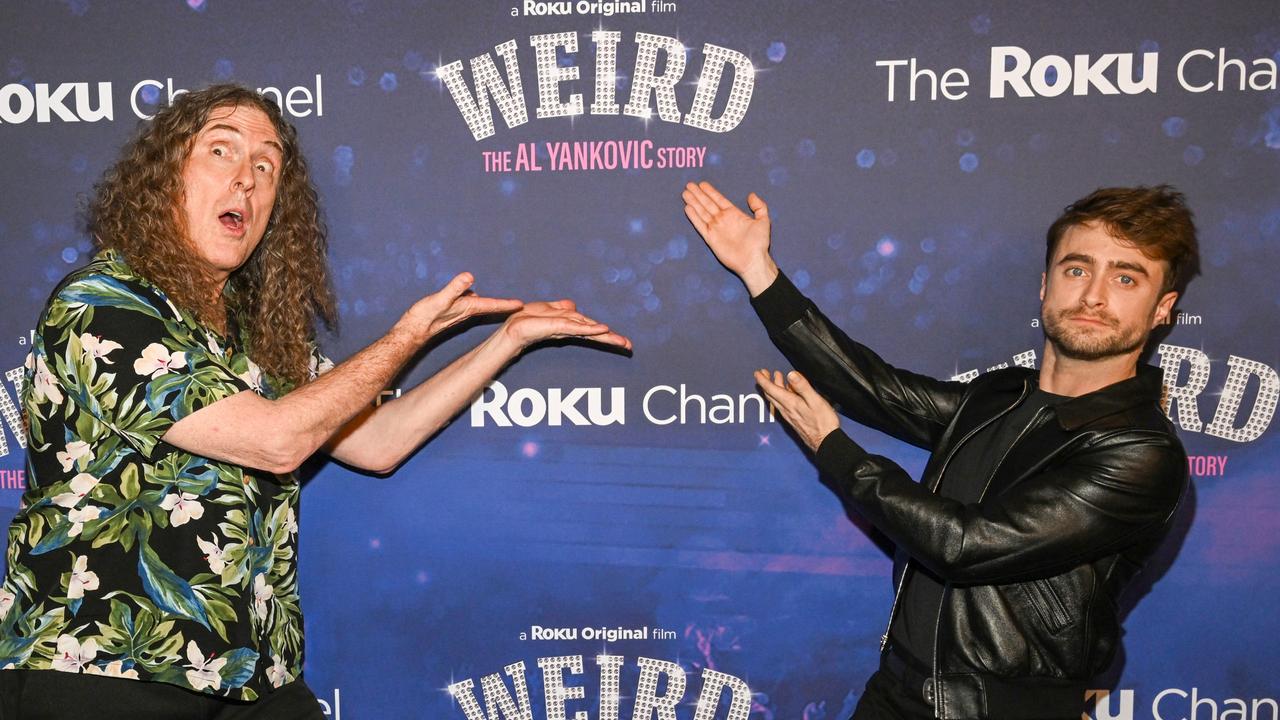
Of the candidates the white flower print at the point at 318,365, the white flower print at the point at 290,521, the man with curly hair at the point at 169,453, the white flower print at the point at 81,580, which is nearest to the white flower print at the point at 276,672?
the man with curly hair at the point at 169,453

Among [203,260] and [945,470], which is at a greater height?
[203,260]

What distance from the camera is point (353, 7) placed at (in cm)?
233

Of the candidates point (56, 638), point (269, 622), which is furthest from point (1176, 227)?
point (56, 638)

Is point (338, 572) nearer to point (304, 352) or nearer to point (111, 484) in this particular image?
point (304, 352)

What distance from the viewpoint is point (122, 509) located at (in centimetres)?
177

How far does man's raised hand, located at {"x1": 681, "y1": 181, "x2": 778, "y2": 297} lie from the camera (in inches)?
89.6

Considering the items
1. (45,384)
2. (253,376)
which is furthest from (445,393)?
(45,384)

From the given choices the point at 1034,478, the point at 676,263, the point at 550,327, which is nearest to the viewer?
the point at 1034,478

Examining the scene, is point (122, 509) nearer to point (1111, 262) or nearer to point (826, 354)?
point (826, 354)

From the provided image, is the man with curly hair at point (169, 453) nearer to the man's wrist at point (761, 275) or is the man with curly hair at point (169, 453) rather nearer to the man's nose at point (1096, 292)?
the man's wrist at point (761, 275)

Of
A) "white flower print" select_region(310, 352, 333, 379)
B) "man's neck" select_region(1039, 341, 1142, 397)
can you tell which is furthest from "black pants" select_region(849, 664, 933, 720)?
"white flower print" select_region(310, 352, 333, 379)

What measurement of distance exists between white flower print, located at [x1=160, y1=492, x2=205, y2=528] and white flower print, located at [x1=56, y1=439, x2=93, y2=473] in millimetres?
146

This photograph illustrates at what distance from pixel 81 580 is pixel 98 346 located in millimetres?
409

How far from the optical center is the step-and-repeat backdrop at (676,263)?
2.30m
